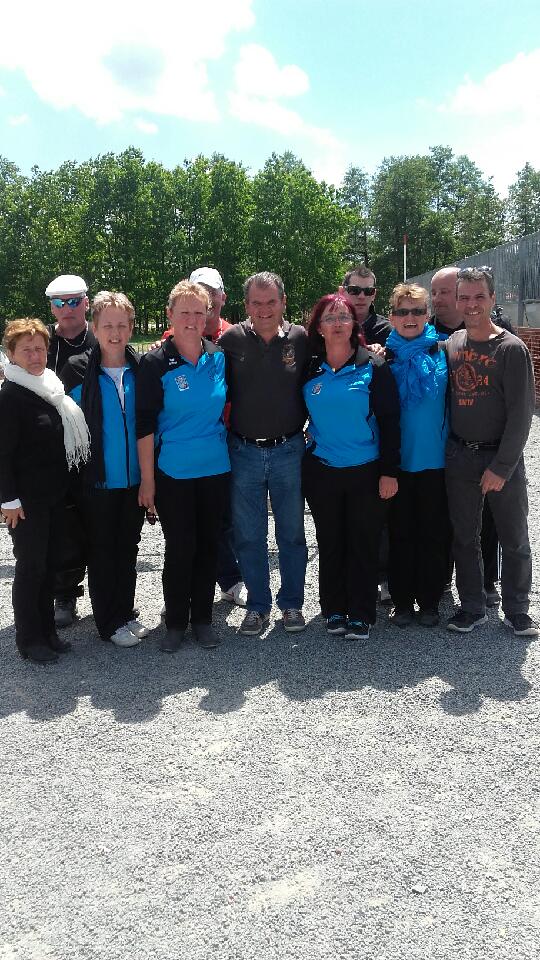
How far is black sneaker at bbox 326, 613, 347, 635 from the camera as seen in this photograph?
452 cm

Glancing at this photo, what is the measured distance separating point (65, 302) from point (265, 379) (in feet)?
5.20

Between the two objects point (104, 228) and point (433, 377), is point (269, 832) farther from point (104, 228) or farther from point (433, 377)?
point (104, 228)

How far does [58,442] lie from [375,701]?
2.26 meters

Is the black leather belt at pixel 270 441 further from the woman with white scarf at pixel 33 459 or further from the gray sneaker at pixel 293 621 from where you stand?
the gray sneaker at pixel 293 621

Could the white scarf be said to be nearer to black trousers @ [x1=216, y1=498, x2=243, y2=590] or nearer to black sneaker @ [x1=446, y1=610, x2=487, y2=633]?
black trousers @ [x1=216, y1=498, x2=243, y2=590]

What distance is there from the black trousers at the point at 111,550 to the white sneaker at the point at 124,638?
0.14 feet

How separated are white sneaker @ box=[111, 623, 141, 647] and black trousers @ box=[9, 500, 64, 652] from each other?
1.31 feet

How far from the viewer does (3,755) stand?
131 inches

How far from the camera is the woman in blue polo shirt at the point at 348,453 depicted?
13.8 feet

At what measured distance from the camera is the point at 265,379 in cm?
426

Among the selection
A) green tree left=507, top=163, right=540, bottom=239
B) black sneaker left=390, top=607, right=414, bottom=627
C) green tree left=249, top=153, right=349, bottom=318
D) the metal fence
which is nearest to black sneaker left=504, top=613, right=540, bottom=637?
black sneaker left=390, top=607, right=414, bottom=627

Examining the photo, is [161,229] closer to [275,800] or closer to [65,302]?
[65,302]

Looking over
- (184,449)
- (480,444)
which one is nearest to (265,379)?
(184,449)

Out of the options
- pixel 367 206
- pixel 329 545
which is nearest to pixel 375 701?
pixel 329 545
